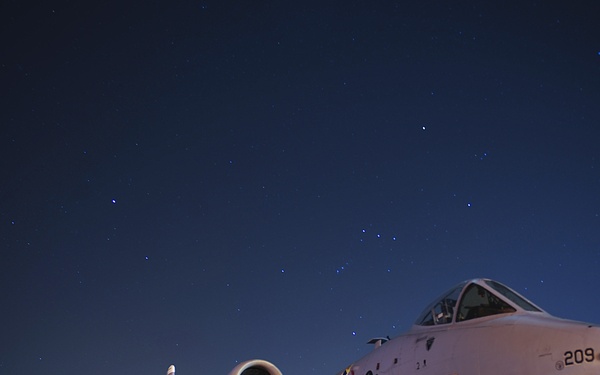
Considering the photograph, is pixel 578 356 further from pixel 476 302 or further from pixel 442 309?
pixel 442 309

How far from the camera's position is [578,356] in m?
5.15

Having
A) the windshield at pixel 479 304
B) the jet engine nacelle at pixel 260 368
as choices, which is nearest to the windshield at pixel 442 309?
the windshield at pixel 479 304

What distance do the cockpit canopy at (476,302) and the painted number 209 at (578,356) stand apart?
1.65 meters

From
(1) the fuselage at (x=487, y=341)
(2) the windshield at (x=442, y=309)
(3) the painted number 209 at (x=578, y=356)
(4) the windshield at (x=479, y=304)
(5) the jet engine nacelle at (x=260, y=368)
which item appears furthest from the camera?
(5) the jet engine nacelle at (x=260, y=368)

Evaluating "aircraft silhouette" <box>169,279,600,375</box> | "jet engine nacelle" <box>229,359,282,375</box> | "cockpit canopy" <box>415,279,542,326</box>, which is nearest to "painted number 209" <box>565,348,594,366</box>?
"aircraft silhouette" <box>169,279,600,375</box>

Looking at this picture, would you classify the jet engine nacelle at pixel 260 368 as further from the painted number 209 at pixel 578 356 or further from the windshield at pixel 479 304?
the painted number 209 at pixel 578 356

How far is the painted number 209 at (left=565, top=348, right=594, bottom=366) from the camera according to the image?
199 inches

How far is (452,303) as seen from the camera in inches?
309

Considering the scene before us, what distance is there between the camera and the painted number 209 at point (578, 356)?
506 centimetres

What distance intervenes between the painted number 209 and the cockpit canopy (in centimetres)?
165

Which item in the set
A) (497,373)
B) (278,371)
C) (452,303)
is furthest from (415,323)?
(278,371)

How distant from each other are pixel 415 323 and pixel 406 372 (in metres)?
1.19

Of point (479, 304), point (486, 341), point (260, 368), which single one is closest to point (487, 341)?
point (486, 341)

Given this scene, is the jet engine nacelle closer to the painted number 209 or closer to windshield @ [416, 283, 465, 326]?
windshield @ [416, 283, 465, 326]
